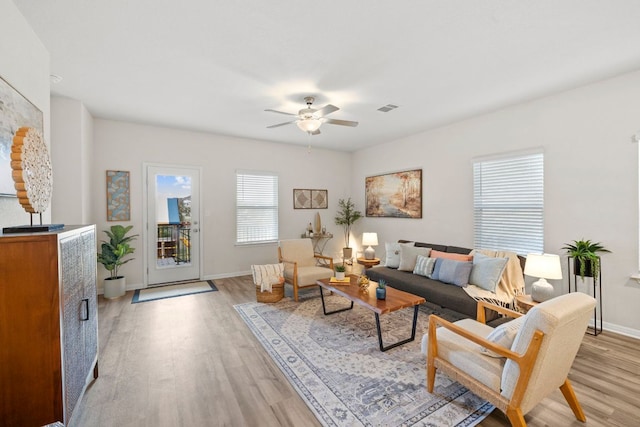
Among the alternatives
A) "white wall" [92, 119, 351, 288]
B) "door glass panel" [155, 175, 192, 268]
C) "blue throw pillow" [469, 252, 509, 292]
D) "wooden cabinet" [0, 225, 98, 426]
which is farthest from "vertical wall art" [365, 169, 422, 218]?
"wooden cabinet" [0, 225, 98, 426]

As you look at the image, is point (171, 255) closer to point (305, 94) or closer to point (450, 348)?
point (305, 94)

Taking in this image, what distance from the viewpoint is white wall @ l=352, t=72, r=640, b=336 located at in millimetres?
2973

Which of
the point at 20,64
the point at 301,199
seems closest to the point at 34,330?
the point at 20,64

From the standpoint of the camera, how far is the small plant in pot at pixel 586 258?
2.98 metres

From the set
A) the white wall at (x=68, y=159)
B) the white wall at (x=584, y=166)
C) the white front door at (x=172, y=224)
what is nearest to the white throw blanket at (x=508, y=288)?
the white wall at (x=584, y=166)

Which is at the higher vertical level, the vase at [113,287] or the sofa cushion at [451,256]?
the sofa cushion at [451,256]

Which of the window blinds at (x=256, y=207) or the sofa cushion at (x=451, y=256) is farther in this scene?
the window blinds at (x=256, y=207)

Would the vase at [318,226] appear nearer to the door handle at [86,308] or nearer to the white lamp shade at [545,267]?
the white lamp shade at [545,267]

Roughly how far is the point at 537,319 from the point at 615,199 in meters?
2.69

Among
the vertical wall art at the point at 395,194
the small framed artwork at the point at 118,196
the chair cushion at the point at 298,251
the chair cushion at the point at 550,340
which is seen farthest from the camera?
the vertical wall art at the point at 395,194

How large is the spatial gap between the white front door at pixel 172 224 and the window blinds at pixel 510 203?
4.93 m

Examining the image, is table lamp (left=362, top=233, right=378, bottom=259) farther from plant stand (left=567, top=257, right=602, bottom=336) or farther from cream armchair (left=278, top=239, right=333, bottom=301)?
plant stand (left=567, top=257, right=602, bottom=336)

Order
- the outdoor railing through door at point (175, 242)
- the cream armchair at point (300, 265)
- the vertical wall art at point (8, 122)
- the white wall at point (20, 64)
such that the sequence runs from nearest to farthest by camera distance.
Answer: the vertical wall art at point (8, 122), the white wall at point (20, 64), the cream armchair at point (300, 265), the outdoor railing through door at point (175, 242)

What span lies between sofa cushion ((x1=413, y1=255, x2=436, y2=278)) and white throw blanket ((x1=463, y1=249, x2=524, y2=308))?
1.90ft
